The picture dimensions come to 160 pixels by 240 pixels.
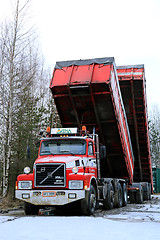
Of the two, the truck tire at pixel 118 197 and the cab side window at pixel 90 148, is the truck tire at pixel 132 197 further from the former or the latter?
the cab side window at pixel 90 148

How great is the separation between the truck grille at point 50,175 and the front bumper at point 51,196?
259 millimetres

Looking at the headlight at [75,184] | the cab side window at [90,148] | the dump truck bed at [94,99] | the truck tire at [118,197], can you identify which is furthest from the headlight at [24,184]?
the truck tire at [118,197]

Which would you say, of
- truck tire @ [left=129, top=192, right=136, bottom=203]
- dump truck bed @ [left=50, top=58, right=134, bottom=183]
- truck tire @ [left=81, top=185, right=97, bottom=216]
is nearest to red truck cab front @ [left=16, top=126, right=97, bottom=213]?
truck tire @ [left=81, top=185, right=97, bottom=216]

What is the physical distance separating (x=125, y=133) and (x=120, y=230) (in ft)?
23.9

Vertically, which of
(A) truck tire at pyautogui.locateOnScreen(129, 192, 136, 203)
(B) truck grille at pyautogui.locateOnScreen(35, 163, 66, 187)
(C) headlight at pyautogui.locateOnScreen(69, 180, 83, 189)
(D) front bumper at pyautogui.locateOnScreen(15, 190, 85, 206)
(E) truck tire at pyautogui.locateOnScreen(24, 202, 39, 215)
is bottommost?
(A) truck tire at pyautogui.locateOnScreen(129, 192, 136, 203)

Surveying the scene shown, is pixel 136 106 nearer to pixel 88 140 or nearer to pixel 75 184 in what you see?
pixel 88 140

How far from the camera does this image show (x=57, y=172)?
9.61 m

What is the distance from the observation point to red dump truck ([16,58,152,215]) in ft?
31.3

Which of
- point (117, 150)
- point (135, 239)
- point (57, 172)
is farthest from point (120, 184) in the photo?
point (135, 239)

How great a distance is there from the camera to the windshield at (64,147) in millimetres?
10570

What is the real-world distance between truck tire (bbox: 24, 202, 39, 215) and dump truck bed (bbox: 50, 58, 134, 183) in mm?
3829

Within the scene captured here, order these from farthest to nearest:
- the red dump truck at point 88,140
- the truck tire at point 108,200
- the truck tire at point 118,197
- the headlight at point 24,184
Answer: the truck tire at point 118,197, the truck tire at point 108,200, the headlight at point 24,184, the red dump truck at point 88,140

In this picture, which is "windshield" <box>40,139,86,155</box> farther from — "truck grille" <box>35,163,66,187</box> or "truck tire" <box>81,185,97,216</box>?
"truck tire" <box>81,185,97,216</box>

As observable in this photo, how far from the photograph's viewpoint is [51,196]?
30.7 ft
